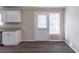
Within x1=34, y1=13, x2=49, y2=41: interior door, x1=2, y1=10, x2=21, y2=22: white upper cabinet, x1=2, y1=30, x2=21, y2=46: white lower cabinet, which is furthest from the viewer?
x1=34, y1=13, x2=49, y2=41: interior door

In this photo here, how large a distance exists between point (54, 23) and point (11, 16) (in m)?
2.50

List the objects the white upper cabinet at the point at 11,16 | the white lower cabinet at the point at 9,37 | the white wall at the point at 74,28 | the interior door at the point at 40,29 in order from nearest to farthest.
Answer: the white wall at the point at 74,28, the white lower cabinet at the point at 9,37, the white upper cabinet at the point at 11,16, the interior door at the point at 40,29

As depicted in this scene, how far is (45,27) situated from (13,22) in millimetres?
1832

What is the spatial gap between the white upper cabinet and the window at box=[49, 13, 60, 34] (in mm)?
1910

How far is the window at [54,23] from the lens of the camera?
7777mm

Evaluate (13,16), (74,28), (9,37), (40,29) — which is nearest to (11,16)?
(13,16)

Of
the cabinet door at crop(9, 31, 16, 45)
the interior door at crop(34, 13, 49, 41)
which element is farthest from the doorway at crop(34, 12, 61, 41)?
the cabinet door at crop(9, 31, 16, 45)

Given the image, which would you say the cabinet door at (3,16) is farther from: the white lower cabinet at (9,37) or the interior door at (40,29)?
the interior door at (40,29)

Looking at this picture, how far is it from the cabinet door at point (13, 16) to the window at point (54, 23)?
1.90 m

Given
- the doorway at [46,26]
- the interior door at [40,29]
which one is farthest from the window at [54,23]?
the interior door at [40,29]

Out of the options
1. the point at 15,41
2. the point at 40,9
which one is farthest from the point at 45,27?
the point at 15,41

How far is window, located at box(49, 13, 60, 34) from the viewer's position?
7777 mm

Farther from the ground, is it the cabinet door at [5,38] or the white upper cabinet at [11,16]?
the white upper cabinet at [11,16]

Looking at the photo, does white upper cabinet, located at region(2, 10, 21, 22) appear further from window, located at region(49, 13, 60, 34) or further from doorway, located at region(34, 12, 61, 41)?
window, located at region(49, 13, 60, 34)
